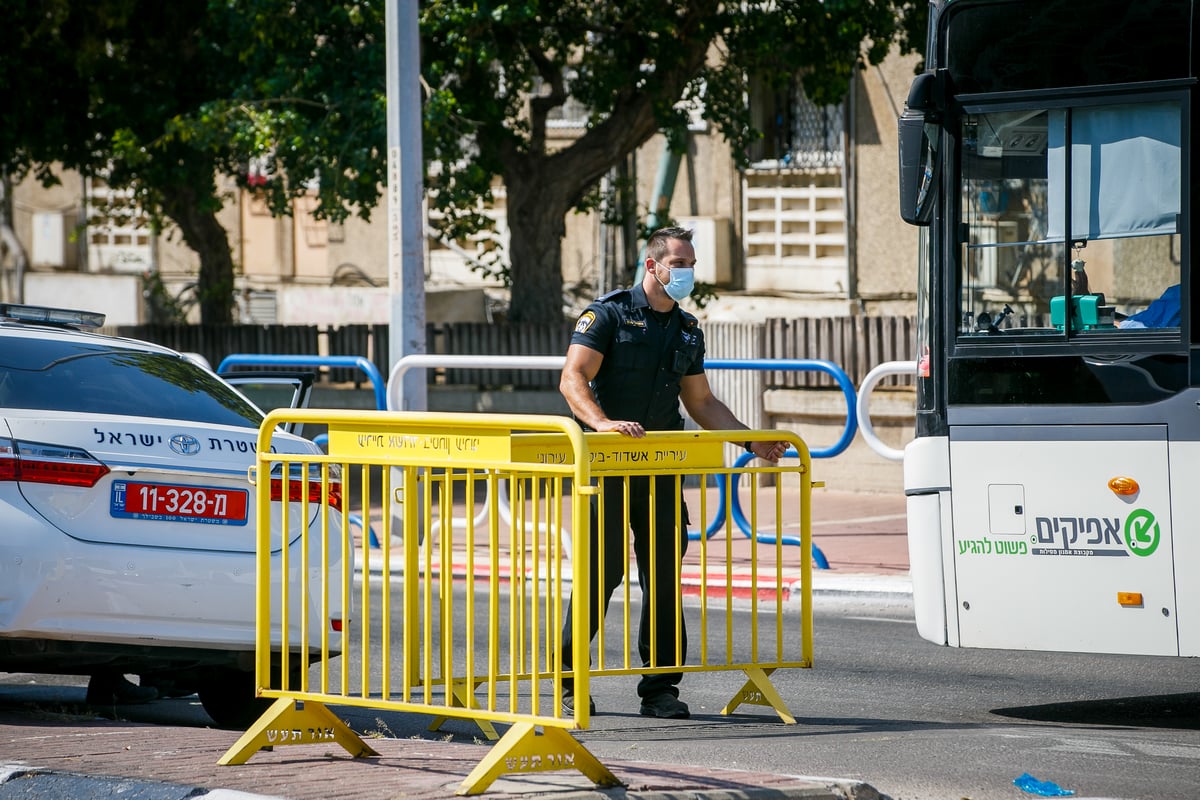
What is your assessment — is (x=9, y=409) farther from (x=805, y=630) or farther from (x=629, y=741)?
(x=805, y=630)

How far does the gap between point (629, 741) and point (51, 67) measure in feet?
44.9

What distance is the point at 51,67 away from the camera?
1733 centimetres

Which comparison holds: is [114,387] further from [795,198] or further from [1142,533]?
[795,198]

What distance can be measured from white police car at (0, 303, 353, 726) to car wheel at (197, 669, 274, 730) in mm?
182

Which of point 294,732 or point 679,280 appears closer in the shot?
point 294,732

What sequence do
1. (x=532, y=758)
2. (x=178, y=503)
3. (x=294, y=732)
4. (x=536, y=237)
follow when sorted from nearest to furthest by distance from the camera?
(x=532, y=758) < (x=294, y=732) < (x=178, y=503) < (x=536, y=237)

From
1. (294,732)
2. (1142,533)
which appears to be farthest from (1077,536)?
(294,732)

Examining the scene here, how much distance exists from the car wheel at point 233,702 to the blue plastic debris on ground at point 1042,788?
9.90 feet

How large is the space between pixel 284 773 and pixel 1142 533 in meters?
3.29

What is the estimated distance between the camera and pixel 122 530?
5809 millimetres

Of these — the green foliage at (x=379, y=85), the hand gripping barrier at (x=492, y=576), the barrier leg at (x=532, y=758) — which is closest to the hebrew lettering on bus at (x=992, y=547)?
the hand gripping barrier at (x=492, y=576)

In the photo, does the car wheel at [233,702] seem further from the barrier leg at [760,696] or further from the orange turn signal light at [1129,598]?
the orange turn signal light at [1129,598]

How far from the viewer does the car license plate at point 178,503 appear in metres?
5.81

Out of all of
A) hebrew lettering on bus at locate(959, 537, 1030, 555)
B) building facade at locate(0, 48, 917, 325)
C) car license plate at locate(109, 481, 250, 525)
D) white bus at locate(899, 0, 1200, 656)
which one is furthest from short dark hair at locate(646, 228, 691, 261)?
building facade at locate(0, 48, 917, 325)
